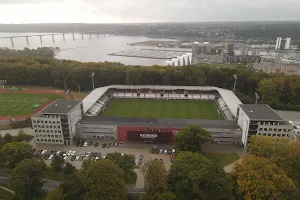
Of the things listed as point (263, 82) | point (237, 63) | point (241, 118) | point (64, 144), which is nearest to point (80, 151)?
point (64, 144)

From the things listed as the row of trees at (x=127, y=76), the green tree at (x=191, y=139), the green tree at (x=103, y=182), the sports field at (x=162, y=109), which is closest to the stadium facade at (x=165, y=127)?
the green tree at (x=191, y=139)

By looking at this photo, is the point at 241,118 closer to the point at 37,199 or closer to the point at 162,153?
the point at 162,153

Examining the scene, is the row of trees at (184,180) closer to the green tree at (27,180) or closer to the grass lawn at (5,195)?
the green tree at (27,180)

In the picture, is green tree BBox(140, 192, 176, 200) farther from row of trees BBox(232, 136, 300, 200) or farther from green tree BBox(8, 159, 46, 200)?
green tree BBox(8, 159, 46, 200)

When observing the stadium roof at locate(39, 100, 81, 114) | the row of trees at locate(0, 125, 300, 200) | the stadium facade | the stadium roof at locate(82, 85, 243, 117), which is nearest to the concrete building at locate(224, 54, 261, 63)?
the stadium roof at locate(82, 85, 243, 117)

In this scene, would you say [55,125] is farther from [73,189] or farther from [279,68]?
[279,68]

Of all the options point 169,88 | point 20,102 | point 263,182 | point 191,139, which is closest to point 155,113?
point 169,88
